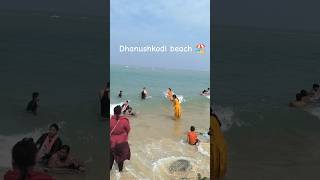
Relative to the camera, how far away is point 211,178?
11.0ft

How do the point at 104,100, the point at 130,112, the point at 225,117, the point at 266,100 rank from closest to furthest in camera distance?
the point at 130,112 < the point at 104,100 < the point at 225,117 < the point at 266,100

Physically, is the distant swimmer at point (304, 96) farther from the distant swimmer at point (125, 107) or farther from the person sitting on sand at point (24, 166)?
the person sitting on sand at point (24, 166)

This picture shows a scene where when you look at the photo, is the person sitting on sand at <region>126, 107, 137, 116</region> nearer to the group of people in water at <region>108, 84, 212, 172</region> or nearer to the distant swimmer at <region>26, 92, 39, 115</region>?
the group of people in water at <region>108, 84, 212, 172</region>

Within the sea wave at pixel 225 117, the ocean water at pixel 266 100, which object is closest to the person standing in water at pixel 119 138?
the ocean water at pixel 266 100

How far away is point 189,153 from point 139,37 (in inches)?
38.2

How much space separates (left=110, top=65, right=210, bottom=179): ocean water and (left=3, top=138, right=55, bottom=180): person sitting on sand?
4.09ft

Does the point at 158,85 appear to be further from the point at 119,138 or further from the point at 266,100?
the point at 266,100

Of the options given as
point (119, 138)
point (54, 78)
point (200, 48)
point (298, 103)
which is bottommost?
point (119, 138)

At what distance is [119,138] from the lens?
10.2 ft

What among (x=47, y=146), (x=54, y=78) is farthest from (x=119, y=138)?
(x=54, y=78)

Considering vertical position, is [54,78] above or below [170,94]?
above

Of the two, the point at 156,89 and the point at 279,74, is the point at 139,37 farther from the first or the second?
the point at 279,74

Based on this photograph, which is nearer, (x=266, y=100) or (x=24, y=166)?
(x=24, y=166)

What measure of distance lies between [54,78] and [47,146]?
0.90 metres
